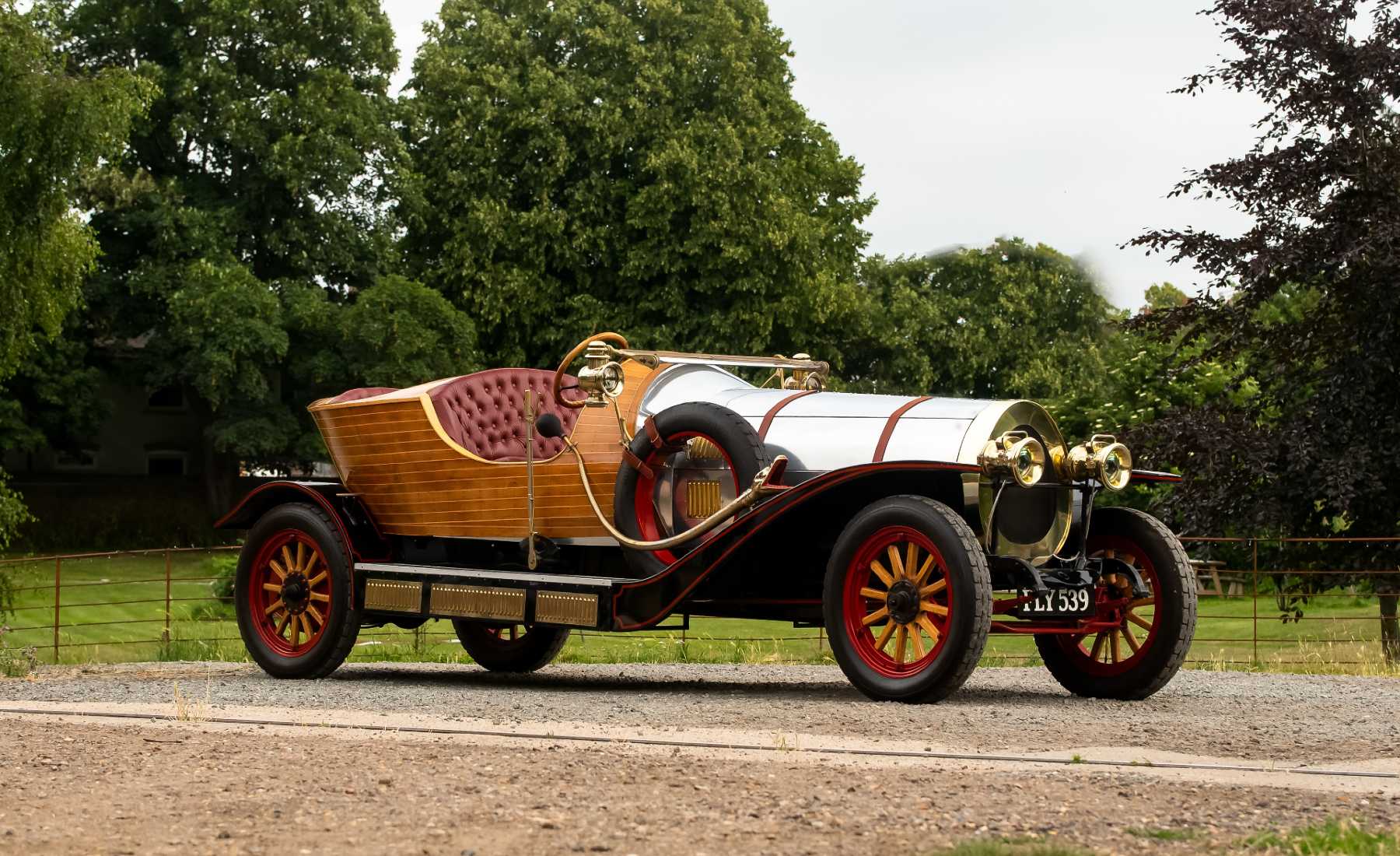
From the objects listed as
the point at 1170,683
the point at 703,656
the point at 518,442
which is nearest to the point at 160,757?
the point at 518,442

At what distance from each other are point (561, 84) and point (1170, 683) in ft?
81.9

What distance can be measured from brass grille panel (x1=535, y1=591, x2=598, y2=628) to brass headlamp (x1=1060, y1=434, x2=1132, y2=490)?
2.93m

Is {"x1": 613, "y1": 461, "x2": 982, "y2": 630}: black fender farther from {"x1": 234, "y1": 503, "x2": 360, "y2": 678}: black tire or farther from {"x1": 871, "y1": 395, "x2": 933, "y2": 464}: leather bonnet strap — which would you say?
{"x1": 234, "y1": 503, "x2": 360, "y2": 678}: black tire

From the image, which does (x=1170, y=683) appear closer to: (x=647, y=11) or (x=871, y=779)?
(x=871, y=779)

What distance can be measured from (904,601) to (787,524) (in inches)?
45.8

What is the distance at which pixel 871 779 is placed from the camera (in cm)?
650

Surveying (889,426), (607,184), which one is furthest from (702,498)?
(607,184)

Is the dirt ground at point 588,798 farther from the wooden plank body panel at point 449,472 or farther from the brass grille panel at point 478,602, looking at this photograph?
the wooden plank body panel at point 449,472

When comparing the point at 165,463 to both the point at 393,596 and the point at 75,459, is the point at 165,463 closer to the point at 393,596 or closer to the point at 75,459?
the point at 75,459

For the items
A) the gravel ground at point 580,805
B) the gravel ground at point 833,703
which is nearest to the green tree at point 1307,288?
the gravel ground at point 833,703

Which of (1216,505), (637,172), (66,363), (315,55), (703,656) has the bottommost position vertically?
(703,656)

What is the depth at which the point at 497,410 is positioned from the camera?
12578 mm

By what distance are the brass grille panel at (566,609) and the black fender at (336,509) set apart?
177 centimetres

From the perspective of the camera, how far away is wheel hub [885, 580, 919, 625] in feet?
30.6
